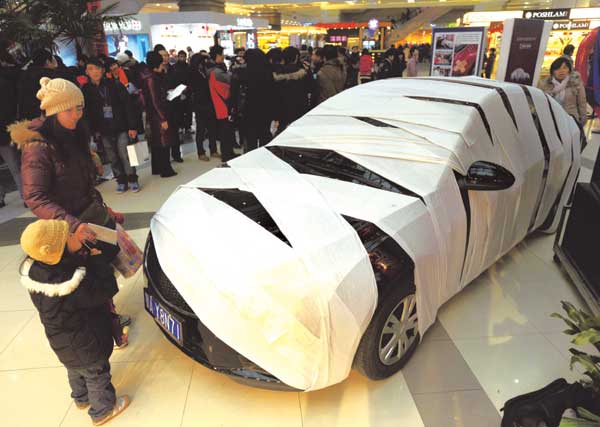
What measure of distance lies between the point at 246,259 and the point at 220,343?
1.31ft

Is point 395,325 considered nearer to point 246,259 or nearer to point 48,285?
point 246,259

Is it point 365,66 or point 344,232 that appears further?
point 365,66

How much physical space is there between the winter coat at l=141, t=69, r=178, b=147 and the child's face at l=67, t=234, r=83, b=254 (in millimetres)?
3845

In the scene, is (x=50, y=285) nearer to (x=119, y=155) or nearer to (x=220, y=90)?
(x=119, y=155)

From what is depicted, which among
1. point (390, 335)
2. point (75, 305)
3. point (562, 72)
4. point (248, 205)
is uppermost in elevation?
point (562, 72)

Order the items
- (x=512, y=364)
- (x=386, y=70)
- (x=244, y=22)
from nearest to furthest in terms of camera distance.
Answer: (x=512, y=364) → (x=386, y=70) → (x=244, y=22)

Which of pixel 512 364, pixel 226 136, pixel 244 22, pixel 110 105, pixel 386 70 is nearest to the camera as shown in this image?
pixel 512 364

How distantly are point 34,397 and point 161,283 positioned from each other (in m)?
0.94

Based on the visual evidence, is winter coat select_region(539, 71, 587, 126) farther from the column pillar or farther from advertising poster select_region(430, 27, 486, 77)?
the column pillar

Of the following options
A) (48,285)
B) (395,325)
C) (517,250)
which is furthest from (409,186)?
(517,250)

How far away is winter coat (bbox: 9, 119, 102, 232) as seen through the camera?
2025mm

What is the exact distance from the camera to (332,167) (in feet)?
8.17

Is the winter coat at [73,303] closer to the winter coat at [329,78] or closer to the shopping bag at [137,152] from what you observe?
the shopping bag at [137,152]

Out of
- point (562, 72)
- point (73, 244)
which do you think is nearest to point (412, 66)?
point (562, 72)
